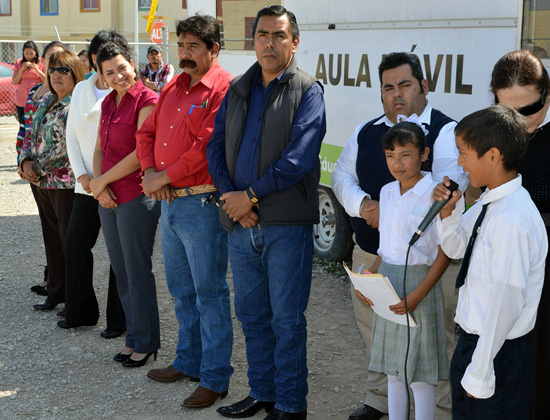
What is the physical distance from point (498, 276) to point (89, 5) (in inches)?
1095

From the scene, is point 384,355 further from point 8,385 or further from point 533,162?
point 8,385

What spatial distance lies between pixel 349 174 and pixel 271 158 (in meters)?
0.45

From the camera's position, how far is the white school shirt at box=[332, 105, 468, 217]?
345cm

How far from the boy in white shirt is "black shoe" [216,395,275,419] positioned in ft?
5.12

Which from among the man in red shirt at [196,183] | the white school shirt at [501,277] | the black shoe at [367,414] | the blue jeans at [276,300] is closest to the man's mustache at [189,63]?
the man in red shirt at [196,183]

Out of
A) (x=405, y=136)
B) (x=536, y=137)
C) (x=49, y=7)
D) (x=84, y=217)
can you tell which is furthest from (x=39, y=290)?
(x=49, y=7)

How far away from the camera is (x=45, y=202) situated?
589 centimetres

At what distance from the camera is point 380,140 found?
3.69m

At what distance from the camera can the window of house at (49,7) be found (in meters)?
29.2

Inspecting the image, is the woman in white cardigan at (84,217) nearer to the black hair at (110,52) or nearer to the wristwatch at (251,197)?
the black hair at (110,52)

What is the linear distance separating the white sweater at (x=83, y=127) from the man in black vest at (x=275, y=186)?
1476 mm

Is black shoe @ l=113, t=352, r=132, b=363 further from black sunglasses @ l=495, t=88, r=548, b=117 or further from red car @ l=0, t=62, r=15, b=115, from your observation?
red car @ l=0, t=62, r=15, b=115

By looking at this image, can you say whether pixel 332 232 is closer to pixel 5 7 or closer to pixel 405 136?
pixel 405 136

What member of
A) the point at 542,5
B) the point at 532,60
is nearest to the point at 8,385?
the point at 532,60
